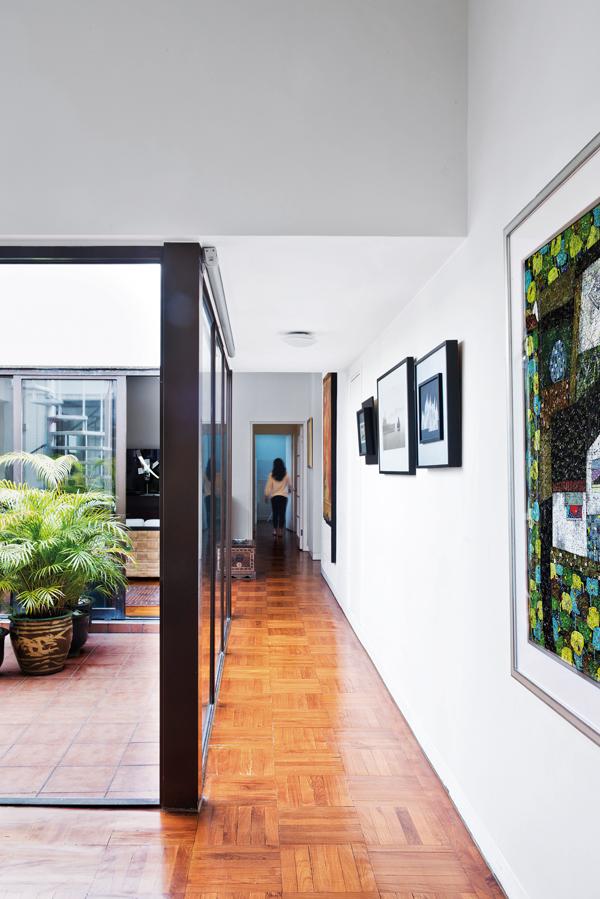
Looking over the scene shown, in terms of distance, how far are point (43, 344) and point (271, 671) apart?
3.12m

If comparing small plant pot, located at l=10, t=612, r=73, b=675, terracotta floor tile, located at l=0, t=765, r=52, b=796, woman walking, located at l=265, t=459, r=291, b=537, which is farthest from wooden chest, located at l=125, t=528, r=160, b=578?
woman walking, located at l=265, t=459, r=291, b=537

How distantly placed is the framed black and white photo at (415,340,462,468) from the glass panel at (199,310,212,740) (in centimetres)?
98

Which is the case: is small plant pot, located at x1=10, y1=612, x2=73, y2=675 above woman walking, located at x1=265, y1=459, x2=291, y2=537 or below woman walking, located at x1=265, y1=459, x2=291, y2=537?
below

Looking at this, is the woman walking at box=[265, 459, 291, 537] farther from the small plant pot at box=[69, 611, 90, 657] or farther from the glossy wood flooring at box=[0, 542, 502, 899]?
the glossy wood flooring at box=[0, 542, 502, 899]

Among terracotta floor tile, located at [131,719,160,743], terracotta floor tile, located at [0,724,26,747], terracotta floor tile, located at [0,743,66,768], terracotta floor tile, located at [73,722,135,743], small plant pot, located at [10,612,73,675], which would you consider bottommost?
terracotta floor tile, located at [131,719,160,743]

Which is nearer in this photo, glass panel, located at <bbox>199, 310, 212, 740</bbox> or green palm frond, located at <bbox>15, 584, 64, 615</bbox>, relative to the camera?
glass panel, located at <bbox>199, 310, 212, 740</bbox>

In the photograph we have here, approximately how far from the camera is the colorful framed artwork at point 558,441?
149cm

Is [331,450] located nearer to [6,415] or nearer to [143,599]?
[143,599]

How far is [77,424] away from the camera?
5.61 metres

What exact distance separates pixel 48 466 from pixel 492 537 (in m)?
4.15

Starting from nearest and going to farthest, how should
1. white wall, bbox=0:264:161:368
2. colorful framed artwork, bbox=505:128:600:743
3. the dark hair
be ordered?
1. colorful framed artwork, bbox=505:128:600:743
2. white wall, bbox=0:264:161:368
3. the dark hair

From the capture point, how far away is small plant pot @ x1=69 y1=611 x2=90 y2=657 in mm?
4633

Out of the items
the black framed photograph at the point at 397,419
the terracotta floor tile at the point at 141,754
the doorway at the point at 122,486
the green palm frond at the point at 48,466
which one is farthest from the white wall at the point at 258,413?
the terracotta floor tile at the point at 141,754

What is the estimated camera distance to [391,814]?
2.49 meters
